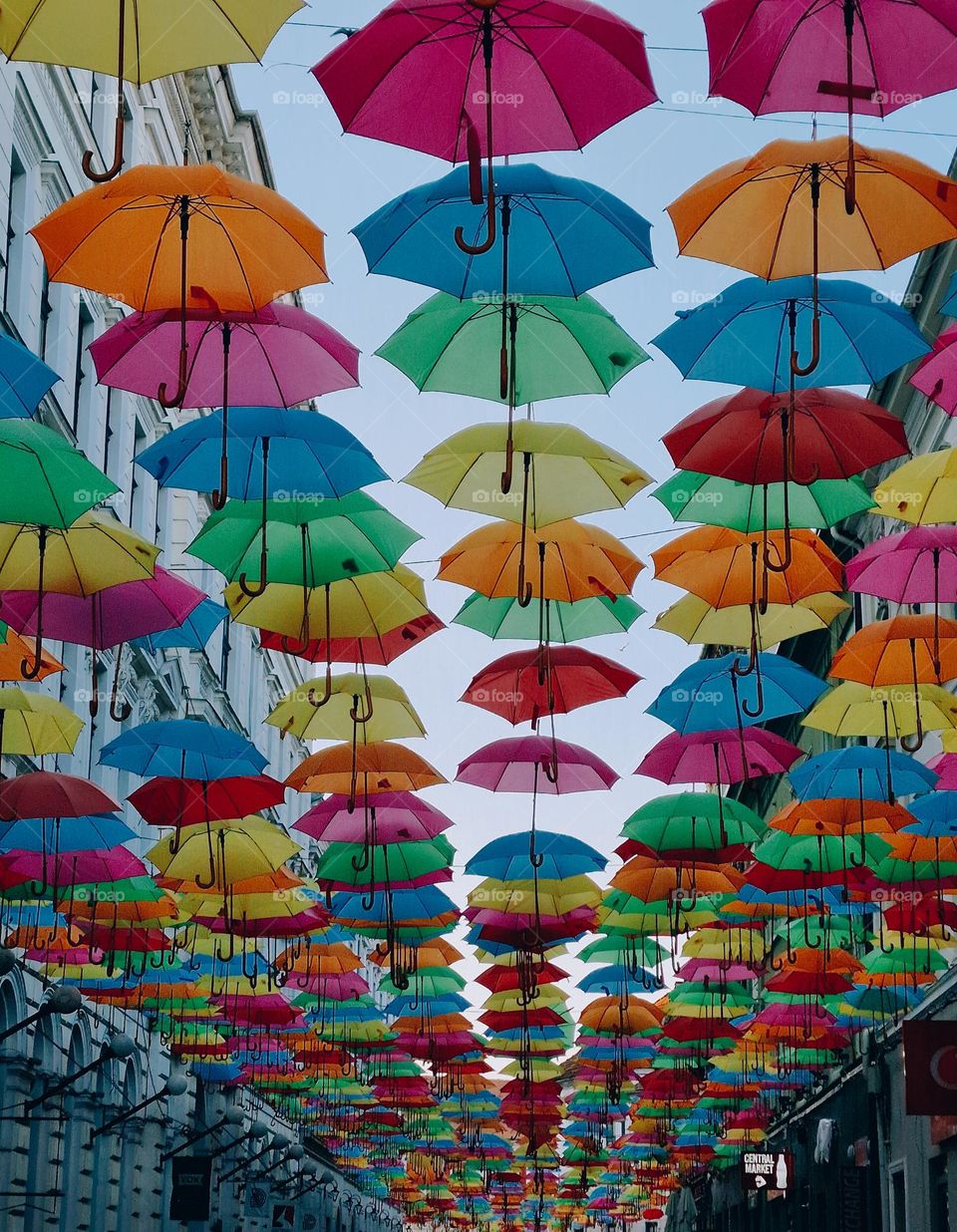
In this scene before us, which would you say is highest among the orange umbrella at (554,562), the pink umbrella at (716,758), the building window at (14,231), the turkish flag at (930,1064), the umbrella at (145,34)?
the building window at (14,231)

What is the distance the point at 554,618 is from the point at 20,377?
681cm

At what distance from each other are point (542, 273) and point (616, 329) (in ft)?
4.64

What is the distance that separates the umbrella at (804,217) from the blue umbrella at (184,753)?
8.15 metres

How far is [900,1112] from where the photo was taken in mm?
25547

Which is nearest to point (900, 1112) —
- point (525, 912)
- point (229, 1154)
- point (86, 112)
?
point (525, 912)

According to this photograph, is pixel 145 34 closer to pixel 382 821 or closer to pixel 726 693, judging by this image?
pixel 726 693

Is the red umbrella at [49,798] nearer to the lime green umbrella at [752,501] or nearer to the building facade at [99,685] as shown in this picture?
the building facade at [99,685]

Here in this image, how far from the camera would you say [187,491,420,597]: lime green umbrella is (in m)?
12.2

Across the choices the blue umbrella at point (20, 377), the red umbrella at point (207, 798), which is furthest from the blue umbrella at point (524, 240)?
the red umbrella at point (207, 798)

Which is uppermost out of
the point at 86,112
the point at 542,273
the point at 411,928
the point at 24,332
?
the point at 86,112

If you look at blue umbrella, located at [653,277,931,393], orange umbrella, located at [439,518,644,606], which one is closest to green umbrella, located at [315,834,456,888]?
orange umbrella, located at [439,518,644,606]

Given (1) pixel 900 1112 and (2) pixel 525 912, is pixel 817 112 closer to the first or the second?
(2) pixel 525 912

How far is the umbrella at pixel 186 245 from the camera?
9688 mm

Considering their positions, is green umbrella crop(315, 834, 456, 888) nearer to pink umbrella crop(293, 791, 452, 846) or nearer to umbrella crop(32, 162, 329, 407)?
pink umbrella crop(293, 791, 452, 846)
